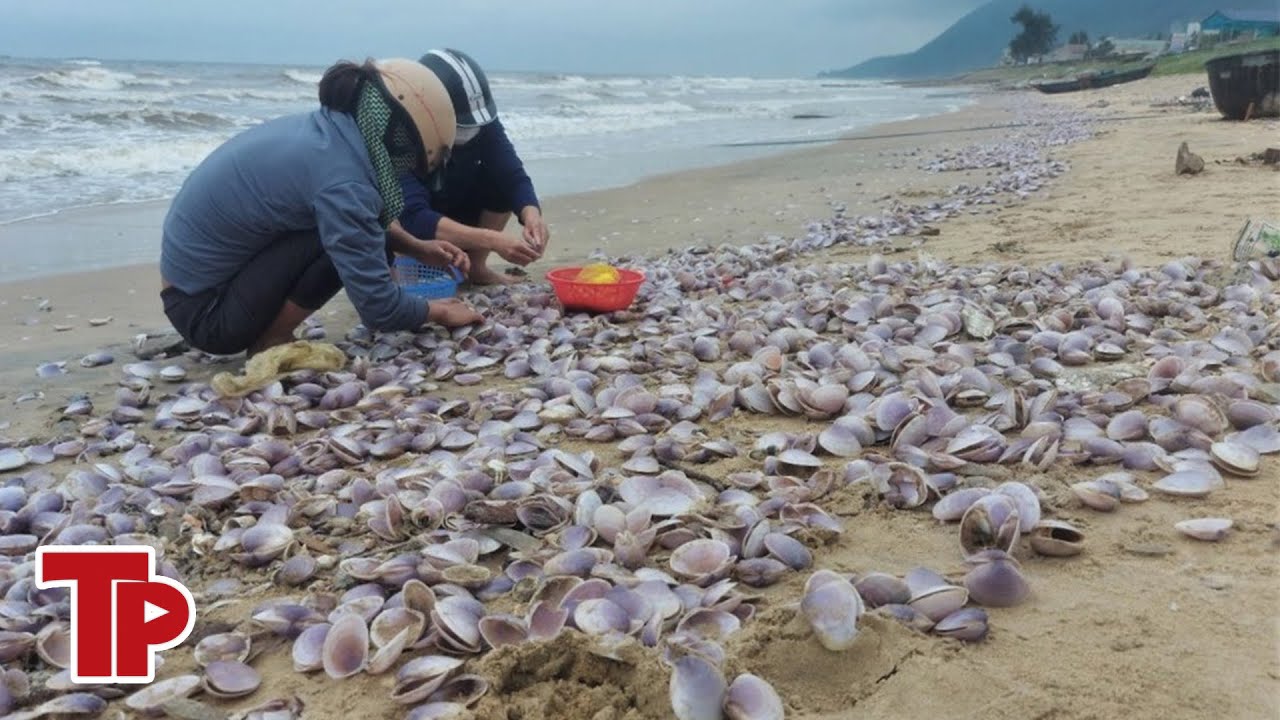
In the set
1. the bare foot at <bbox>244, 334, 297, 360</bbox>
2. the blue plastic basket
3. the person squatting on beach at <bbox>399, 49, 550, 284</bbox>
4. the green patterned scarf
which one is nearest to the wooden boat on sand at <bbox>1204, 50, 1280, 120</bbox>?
the person squatting on beach at <bbox>399, 49, 550, 284</bbox>

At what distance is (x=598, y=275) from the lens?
14.9ft

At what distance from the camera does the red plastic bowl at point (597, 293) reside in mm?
4418

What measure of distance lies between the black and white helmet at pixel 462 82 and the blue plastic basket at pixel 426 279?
82cm

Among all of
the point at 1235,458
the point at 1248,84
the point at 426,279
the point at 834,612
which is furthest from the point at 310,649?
the point at 1248,84

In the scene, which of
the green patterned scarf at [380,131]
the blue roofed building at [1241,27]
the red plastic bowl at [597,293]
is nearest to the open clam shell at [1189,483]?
the red plastic bowl at [597,293]

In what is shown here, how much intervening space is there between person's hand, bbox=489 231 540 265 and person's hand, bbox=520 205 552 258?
123mm

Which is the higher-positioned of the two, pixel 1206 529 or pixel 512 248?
pixel 512 248

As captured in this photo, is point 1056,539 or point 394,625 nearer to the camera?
point 394,625

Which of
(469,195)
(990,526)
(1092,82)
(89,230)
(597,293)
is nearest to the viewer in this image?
(990,526)

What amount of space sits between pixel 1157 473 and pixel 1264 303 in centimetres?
205

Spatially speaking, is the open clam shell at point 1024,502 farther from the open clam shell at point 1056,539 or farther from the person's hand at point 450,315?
the person's hand at point 450,315

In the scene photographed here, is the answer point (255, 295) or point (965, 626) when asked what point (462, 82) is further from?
point (965, 626)

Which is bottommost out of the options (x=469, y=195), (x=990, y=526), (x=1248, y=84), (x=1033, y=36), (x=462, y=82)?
(x=990, y=526)

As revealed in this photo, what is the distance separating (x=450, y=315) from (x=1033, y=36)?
10544 cm
